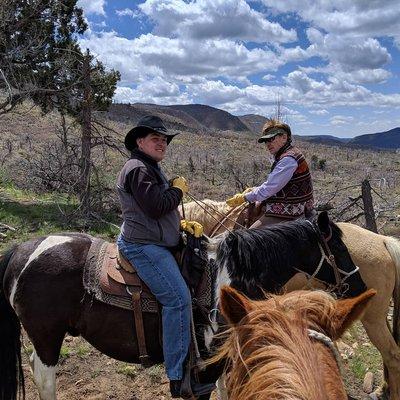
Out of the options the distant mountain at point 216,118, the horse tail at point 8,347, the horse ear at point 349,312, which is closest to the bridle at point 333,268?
the horse ear at point 349,312

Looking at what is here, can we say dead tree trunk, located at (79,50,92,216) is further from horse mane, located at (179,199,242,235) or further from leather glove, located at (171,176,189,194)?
leather glove, located at (171,176,189,194)

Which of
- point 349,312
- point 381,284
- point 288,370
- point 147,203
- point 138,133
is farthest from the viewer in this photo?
point 381,284

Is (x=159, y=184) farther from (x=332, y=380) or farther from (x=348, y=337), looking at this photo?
(x=348, y=337)

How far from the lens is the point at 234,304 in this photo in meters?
1.66

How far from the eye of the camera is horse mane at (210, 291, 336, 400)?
126 cm

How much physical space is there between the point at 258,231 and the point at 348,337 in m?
3.04

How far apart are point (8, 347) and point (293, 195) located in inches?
119

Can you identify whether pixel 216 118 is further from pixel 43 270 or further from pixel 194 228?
pixel 43 270

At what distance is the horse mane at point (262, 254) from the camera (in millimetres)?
3113

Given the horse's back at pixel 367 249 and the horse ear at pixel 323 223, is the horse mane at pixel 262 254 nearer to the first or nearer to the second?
the horse ear at pixel 323 223

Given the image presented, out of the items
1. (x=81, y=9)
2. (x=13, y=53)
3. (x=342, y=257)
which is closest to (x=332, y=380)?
(x=342, y=257)

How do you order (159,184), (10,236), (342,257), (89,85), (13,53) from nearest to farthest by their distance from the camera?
(159,184), (342,257), (10,236), (89,85), (13,53)

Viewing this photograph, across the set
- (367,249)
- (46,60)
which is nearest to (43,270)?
(367,249)

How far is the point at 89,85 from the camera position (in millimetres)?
10203
